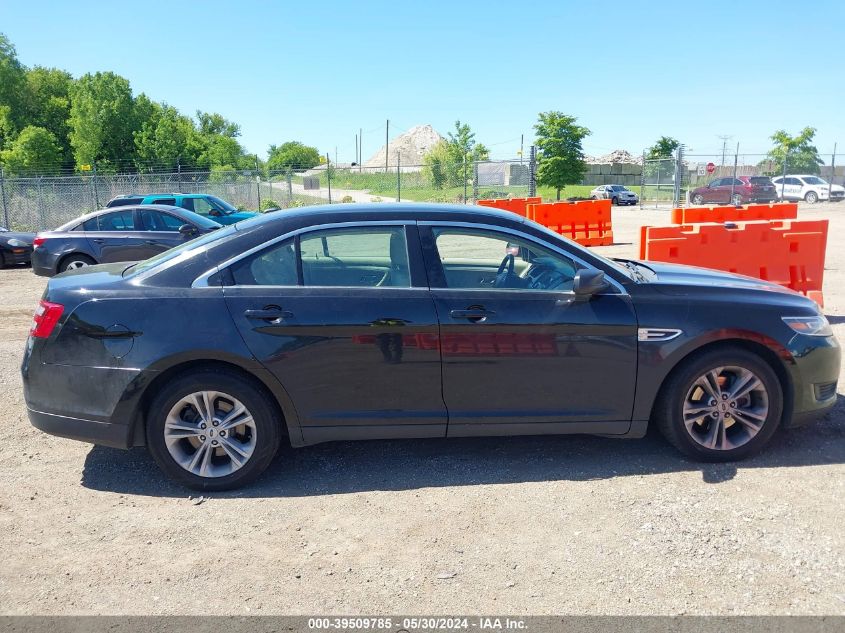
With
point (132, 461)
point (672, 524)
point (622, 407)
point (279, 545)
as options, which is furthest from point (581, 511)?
point (132, 461)

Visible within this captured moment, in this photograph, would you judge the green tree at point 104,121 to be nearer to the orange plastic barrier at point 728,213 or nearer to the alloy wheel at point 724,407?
the orange plastic barrier at point 728,213

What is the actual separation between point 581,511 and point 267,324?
6.79 ft

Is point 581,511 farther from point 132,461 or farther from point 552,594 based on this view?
point 132,461

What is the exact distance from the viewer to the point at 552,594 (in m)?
2.98

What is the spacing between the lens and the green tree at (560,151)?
139 feet

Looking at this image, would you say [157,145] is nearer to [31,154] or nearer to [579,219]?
[31,154]

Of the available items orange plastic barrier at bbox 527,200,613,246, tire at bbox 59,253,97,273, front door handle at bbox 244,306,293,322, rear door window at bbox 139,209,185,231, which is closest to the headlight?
front door handle at bbox 244,306,293,322

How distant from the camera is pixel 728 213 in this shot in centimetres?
1390

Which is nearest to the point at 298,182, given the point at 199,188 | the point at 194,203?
the point at 199,188

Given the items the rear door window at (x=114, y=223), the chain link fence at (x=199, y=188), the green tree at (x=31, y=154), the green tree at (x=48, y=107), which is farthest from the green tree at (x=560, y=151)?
the green tree at (x=48, y=107)

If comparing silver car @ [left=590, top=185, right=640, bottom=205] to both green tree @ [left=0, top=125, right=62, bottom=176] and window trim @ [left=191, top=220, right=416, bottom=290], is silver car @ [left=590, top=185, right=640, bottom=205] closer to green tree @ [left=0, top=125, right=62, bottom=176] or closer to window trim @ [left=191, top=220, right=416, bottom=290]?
green tree @ [left=0, top=125, right=62, bottom=176]

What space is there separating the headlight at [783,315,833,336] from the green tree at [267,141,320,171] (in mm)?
117908

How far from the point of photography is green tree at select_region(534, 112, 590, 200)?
42250 mm

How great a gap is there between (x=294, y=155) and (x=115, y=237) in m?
118
